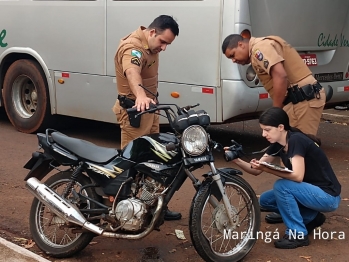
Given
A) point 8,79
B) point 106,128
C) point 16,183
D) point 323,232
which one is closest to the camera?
point 323,232

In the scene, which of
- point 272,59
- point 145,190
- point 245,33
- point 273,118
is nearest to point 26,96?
point 245,33

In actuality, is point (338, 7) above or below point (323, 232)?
above

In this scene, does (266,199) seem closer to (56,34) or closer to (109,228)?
(109,228)

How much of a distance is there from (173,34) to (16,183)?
2.53 metres

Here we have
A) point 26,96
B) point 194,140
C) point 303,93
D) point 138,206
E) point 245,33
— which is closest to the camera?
point 194,140

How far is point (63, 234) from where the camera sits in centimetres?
472

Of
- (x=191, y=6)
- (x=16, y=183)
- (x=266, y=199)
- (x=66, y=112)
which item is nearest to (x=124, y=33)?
(x=191, y=6)

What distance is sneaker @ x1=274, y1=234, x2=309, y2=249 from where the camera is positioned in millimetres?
4699

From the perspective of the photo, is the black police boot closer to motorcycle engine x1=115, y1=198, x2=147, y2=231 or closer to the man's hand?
motorcycle engine x1=115, y1=198, x2=147, y2=231

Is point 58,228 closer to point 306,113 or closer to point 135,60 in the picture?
point 135,60

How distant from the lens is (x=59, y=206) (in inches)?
174

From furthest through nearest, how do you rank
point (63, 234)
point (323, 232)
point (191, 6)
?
point (191, 6)
point (323, 232)
point (63, 234)

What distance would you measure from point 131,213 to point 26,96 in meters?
5.16

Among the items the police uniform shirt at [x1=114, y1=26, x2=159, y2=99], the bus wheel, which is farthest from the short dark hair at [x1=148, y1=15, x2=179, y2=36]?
the bus wheel
